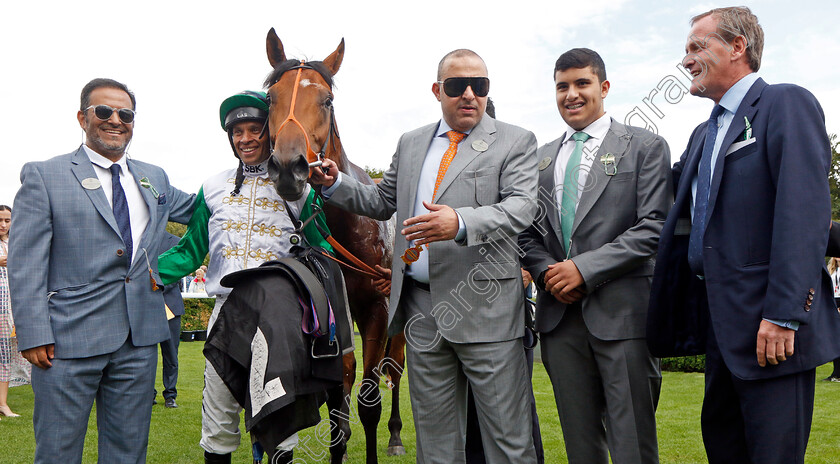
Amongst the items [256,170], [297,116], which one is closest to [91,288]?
[256,170]

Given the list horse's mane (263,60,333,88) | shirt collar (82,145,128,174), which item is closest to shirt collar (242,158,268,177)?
horse's mane (263,60,333,88)

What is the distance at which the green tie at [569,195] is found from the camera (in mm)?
2924

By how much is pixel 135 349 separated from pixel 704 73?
9.79 ft

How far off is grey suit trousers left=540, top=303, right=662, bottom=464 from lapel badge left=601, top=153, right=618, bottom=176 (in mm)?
673

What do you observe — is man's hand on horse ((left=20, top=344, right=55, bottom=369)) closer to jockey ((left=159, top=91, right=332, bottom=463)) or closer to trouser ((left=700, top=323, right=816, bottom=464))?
jockey ((left=159, top=91, right=332, bottom=463))

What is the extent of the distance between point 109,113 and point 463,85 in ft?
5.86

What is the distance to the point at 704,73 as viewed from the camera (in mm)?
2561

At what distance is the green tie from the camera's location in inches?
115

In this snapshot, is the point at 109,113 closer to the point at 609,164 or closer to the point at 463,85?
the point at 463,85

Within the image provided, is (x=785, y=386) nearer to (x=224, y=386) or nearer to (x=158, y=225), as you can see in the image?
(x=224, y=386)

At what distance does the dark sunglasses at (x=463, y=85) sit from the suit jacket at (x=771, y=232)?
1.06 meters

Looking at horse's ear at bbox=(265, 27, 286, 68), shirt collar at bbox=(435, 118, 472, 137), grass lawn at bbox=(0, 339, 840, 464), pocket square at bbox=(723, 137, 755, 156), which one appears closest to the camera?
pocket square at bbox=(723, 137, 755, 156)

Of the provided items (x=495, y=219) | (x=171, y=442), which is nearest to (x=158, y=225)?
(x=495, y=219)

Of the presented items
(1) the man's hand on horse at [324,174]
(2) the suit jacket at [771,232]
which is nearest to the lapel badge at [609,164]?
(2) the suit jacket at [771,232]
